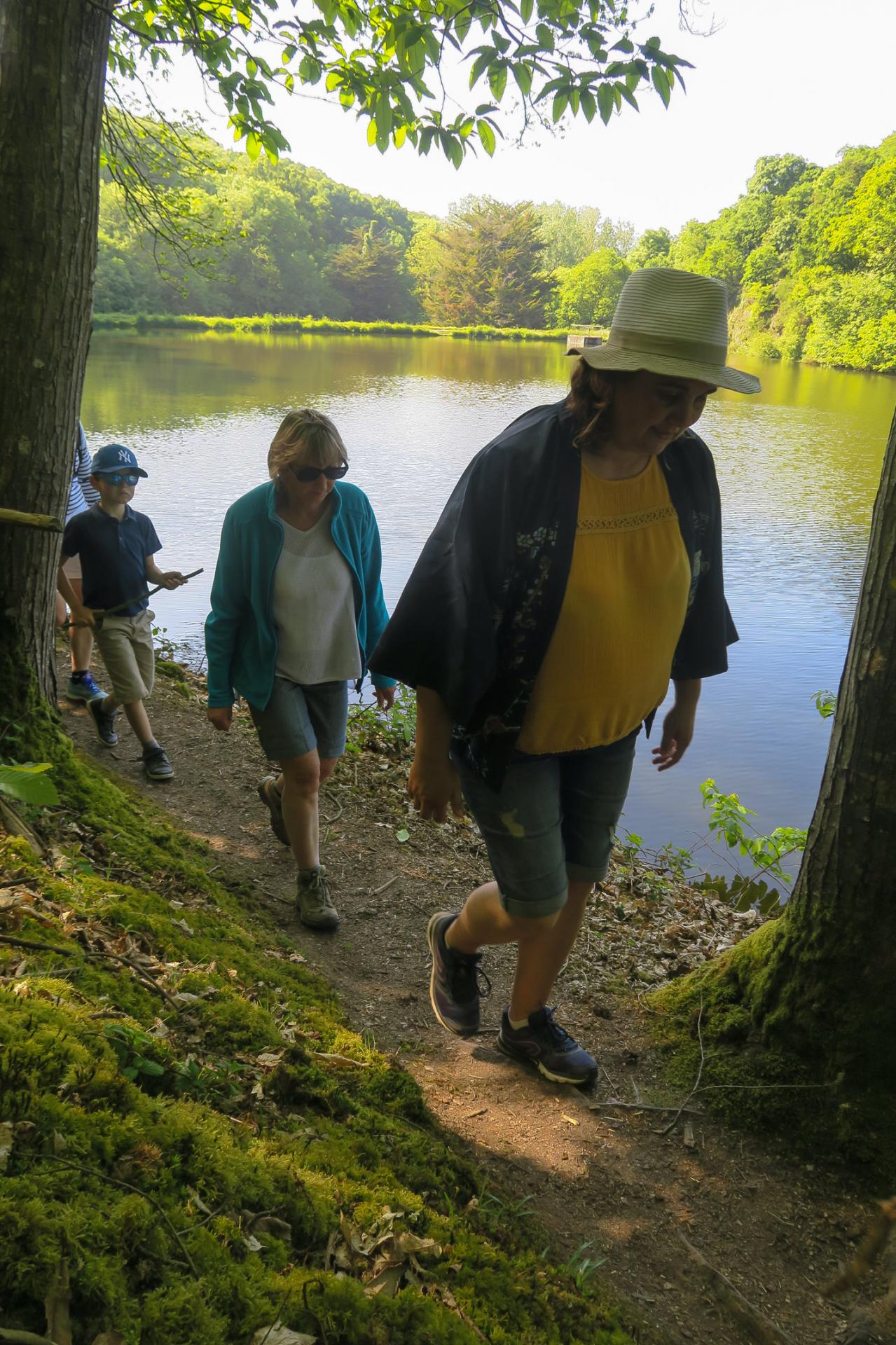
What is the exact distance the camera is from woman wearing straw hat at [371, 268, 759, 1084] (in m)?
→ 2.00

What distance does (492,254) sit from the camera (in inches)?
1393

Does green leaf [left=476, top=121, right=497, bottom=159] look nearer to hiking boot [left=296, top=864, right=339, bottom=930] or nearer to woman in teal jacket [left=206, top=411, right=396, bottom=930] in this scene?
woman in teal jacket [left=206, top=411, right=396, bottom=930]

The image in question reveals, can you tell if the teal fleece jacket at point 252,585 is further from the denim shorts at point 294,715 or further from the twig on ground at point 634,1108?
the twig on ground at point 634,1108

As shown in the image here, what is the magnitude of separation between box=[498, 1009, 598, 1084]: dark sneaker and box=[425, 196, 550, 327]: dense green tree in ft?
73.8

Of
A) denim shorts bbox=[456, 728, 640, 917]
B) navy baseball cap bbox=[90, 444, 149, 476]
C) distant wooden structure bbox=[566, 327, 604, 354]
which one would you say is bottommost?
denim shorts bbox=[456, 728, 640, 917]

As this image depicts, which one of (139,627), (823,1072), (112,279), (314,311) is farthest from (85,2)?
(314,311)

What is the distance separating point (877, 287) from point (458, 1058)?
36.8 metres

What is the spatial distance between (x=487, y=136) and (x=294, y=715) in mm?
3243

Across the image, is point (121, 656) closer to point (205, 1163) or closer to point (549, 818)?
point (549, 818)

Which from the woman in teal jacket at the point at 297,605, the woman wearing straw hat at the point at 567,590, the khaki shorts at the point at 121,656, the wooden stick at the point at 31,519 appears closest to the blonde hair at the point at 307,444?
the woman in teal jacket at the point at 297,605

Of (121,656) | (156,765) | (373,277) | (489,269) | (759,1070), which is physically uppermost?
(373,277)

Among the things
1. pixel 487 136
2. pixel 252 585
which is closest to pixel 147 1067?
pixel 252 585

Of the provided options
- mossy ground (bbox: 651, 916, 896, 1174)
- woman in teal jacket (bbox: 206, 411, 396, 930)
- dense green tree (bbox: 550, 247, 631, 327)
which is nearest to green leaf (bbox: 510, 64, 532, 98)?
woman in teal jacket (bbox: 206, 411, 396, 930)

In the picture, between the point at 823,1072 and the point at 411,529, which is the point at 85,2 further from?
the point at 411,529
